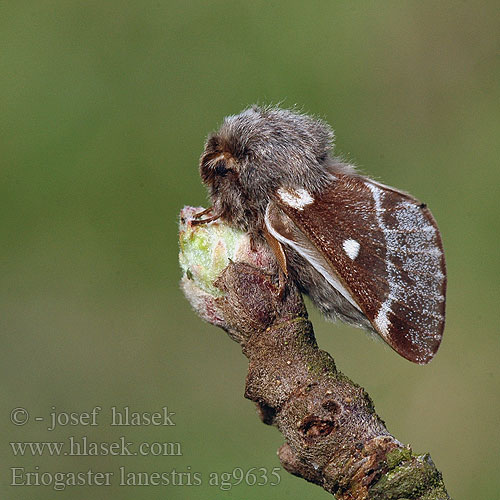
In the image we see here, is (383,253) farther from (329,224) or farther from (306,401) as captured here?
(306,401)

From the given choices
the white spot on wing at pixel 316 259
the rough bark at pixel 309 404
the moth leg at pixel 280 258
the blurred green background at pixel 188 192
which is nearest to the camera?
the rough bark at pixel 309 404

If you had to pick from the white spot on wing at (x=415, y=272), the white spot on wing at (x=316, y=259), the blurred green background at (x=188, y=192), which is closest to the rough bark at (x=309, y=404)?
the white spot on wing at (x=316, y=259)

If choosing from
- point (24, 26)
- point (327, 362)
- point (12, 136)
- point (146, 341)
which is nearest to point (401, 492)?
point (327, 362)

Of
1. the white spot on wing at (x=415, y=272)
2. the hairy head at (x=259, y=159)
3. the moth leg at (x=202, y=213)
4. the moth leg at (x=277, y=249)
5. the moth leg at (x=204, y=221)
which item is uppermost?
the hairy head at (x=259, y=159)

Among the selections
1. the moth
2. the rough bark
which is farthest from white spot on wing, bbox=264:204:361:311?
the rough bark

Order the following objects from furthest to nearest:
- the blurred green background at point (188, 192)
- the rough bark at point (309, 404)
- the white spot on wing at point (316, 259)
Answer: the blurred green background at point (188, 192) → the white spot on wing at point (316, 259) → the rough bark at point (309, 404)

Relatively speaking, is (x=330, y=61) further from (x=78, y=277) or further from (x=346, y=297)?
(x=346, y=297)

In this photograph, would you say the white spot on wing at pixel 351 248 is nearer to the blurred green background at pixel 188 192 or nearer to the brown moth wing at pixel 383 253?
the brown moth wing at pixel 383 253

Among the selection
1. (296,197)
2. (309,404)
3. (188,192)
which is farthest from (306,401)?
(188,192)
